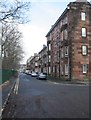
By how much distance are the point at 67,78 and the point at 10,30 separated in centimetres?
1373

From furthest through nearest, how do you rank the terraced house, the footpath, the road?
1. the terraced house
2. the footpath
3. the road

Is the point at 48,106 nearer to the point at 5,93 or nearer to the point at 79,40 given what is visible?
the point at 5,93

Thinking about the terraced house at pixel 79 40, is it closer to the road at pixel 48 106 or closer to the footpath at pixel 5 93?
the footpath at pixel 5 93

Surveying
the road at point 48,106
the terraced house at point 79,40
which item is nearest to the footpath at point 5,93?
the road at point 48,106

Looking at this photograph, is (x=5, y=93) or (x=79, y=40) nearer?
(x=5, y=93)

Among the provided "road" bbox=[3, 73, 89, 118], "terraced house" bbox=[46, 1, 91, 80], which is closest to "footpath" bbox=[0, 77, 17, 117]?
"road" bbox=[3, 73, 89, 118]

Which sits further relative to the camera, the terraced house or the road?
the terraced house

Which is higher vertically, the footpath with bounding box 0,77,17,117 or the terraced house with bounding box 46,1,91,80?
the terraced house with bounding box 46,1,91,80

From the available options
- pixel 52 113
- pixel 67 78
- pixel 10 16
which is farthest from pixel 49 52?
pixel 52 113

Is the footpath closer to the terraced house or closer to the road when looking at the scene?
the road

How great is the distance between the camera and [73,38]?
52938mm

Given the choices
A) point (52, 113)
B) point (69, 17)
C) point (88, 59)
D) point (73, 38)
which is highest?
point (69, 17)

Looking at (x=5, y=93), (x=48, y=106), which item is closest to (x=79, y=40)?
(x=5, y=93)

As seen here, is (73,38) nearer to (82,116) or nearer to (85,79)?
(85,79)
